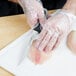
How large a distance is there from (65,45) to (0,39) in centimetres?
23

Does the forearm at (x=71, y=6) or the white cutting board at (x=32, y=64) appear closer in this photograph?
the white cutting board at (x=32, y=64)

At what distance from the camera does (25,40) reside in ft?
2.18

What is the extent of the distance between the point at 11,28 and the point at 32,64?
0.18 meters

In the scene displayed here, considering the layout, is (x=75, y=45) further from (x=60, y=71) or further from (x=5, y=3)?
(x=5, y=3)

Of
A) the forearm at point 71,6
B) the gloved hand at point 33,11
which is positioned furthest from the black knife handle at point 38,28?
the forearm at point 71,6

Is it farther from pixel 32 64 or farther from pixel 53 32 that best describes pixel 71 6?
pixel 32 64

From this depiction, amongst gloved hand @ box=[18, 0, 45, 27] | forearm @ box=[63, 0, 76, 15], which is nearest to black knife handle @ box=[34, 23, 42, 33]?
gloved hand @ box=[18, 0, 45, 27]

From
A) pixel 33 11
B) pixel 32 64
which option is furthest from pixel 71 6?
pixel 32 64

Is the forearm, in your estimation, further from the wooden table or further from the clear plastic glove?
the wooden table

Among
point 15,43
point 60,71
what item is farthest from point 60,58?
point 15,43

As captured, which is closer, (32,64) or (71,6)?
(32,64)

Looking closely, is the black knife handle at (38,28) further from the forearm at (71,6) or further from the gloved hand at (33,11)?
the forearm at (71,6)

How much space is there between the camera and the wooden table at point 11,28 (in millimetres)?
673

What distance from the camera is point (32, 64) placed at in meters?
0.60
